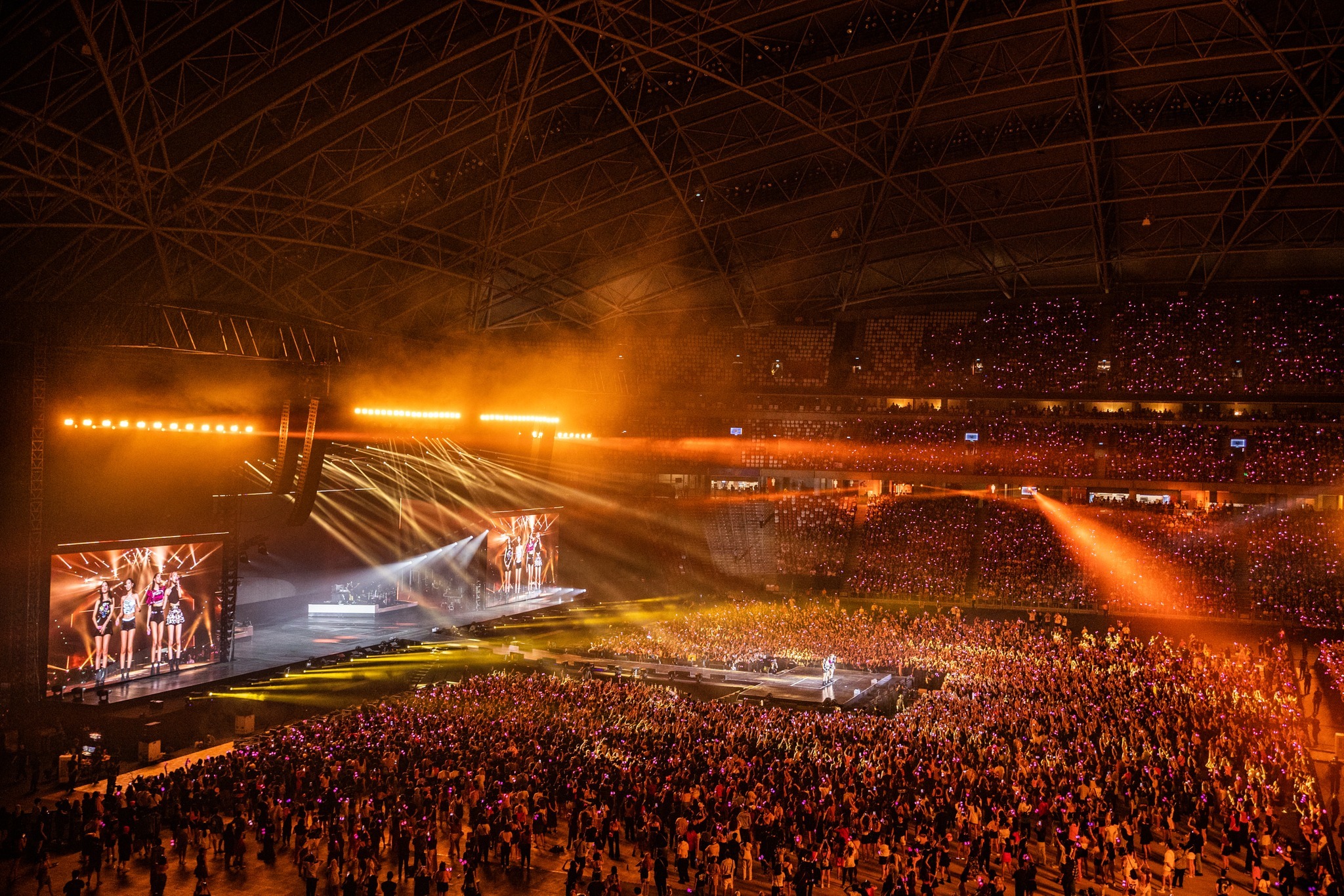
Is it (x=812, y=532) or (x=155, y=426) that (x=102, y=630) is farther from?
(x=812, y=532)

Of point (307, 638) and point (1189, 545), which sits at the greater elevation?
point (1189, 545)

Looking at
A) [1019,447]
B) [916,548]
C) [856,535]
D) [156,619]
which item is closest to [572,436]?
[856,535]

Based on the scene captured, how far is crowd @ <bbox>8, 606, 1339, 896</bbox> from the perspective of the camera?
1308 cm

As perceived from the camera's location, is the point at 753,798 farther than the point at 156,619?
No

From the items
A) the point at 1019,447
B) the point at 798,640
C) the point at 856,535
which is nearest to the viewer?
the point at 798,640

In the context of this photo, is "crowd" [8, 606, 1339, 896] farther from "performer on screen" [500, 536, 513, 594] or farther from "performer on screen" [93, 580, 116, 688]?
"performer on screen" [500, 536, 513, 594]

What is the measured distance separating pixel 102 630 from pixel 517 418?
1147 centimetres

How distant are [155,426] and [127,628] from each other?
548 cm

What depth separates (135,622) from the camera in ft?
71.4

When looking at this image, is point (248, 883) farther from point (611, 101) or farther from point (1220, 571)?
point (1220, 571)

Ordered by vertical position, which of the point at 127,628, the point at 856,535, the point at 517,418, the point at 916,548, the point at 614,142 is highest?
the point at 614,142

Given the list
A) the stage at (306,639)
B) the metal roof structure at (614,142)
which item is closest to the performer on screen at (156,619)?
the stage at (306,639)

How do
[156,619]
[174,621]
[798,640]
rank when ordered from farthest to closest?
[798,640]
[174,621]
[156,619]

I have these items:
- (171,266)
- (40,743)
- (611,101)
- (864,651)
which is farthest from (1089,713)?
(171,266)
